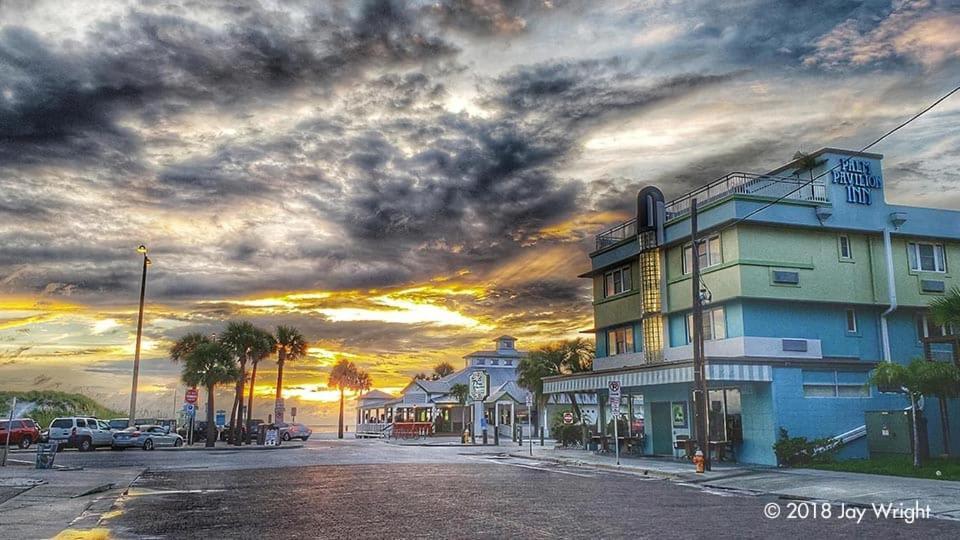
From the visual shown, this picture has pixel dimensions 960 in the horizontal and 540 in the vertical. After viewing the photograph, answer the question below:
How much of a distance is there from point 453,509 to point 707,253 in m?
21.4

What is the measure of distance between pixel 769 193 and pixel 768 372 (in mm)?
9376

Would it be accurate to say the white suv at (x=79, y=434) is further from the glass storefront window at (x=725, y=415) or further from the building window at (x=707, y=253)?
the building window at (x=707, y=253)

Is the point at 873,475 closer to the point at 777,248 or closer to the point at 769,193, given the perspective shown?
the point at 777,248

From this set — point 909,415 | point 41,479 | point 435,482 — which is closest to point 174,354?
point 41,479

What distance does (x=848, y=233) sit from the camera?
33094 mm

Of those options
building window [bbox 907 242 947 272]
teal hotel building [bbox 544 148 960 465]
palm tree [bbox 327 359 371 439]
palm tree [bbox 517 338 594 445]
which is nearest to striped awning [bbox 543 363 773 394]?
teal hotel building [bbox 544 148 960 465]

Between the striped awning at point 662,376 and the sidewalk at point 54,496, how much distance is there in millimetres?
19699

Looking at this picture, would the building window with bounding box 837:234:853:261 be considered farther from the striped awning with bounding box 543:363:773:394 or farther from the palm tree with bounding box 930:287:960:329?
the palm tree with bounding box 930:287:960:329

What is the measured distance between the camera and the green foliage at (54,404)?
97.5m

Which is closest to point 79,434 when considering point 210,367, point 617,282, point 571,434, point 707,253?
point 210,367

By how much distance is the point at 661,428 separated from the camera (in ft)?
119

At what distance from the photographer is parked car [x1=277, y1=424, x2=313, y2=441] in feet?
212

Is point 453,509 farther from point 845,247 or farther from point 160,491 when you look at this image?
point 845,247

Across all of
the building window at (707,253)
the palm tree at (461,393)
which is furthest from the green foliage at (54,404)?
the building window at (707,253)
